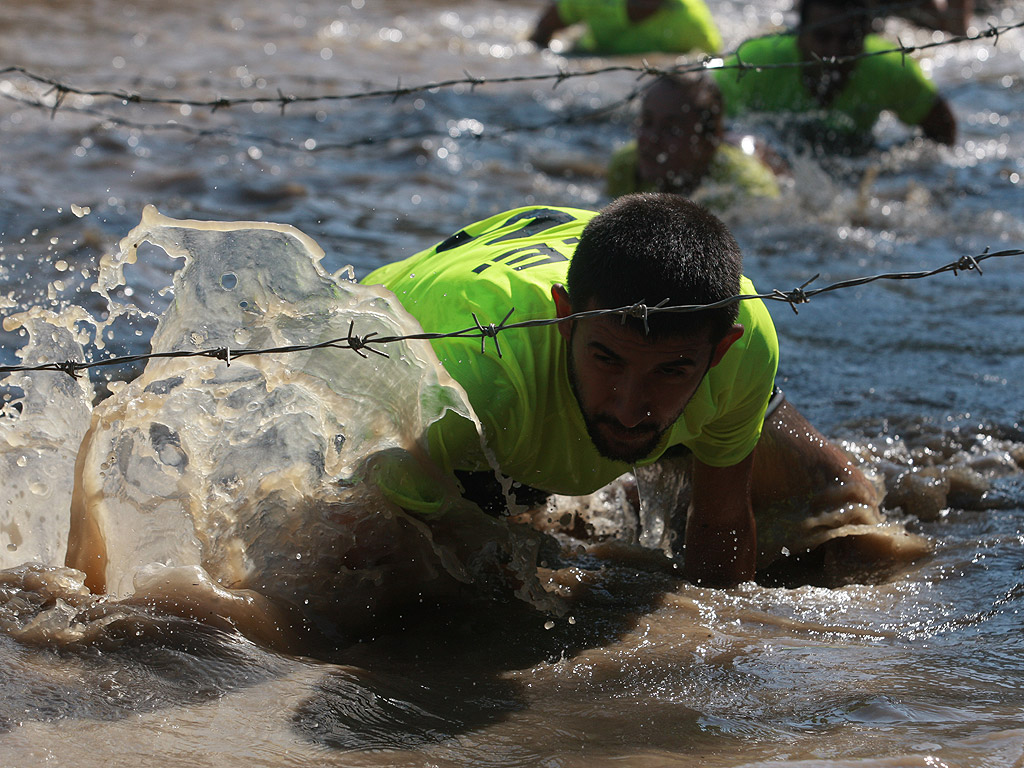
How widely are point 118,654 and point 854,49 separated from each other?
686cm

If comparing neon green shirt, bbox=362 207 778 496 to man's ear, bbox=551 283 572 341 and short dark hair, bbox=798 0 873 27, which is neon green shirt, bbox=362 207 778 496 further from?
short dark hair, bbox=798 0 873 27

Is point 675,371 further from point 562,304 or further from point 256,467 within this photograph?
Result: point 256,467

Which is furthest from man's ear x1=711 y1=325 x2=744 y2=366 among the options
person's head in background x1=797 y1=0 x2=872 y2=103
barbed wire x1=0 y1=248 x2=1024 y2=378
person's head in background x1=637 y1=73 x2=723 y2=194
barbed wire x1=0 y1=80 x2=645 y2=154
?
person's head in background x1=797 y1=0 x2=872 y2=103

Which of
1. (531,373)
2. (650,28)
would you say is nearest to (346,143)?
(531,373)

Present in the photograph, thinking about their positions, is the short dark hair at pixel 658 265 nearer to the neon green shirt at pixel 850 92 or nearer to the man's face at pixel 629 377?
the man's face at pixel 629 377

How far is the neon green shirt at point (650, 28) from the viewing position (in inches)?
445

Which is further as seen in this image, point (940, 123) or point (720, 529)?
point (940, 123)

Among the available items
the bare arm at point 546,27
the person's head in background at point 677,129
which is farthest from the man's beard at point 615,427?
the bare arm at point 546,27

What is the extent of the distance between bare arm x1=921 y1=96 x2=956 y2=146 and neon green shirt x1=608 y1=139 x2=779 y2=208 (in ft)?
7.24

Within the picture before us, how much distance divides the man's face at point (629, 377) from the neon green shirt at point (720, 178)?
4.17 meters

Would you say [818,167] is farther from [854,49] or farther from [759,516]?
[759,516]

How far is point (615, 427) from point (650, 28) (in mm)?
9308

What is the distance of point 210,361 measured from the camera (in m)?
3.03

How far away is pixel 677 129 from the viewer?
6660mm
